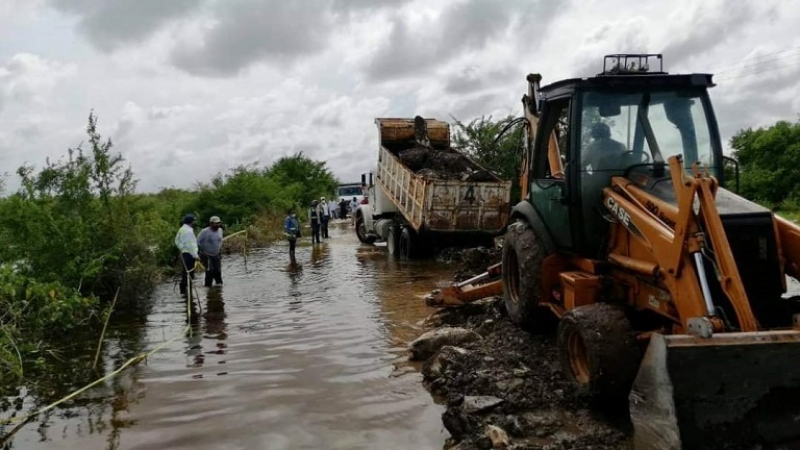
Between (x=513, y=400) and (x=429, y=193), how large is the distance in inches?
372

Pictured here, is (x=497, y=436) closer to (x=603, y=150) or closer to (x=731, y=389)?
(x=731, y=389)

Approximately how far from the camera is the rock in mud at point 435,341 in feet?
22.9

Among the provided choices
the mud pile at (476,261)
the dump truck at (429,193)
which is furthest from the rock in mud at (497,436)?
the dump truck at (429,193)

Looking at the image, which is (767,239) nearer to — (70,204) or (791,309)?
(791,309)

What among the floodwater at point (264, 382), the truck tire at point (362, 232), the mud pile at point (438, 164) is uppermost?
the mud pile at point (438, 164)

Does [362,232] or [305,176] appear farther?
[305,176]

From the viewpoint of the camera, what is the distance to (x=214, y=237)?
1263 centimetres

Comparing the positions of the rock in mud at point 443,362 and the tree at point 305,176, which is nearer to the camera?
the rock in mud at point 443,362

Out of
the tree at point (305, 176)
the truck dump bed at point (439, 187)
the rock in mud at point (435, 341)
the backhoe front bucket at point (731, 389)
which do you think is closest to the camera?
the backhoe front bucket at point (731, 389)

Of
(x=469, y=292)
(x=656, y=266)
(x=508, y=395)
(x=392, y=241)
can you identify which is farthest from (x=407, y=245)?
(x=656, y=266)

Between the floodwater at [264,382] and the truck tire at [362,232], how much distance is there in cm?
966

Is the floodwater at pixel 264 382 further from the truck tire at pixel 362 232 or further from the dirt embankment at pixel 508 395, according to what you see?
the truck tire at pixel 362 232

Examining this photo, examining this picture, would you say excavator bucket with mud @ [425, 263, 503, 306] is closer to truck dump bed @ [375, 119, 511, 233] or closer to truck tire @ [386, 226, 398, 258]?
truck dump bed @ [375, 119, 511, 233]

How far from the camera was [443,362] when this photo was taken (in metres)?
6.16
